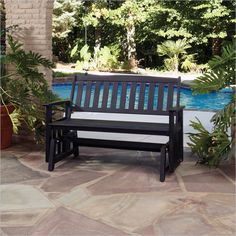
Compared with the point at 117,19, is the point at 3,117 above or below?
below

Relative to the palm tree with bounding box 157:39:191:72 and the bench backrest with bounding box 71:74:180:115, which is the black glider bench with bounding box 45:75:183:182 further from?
the palm tree with bounding box 157:39:191:72

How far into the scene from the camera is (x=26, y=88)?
14.0ft

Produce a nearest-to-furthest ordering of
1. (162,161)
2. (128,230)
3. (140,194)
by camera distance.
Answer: (128,230)
(140,194)
(162,161)

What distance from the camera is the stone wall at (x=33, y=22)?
445 cm

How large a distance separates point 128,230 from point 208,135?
163 centimetres

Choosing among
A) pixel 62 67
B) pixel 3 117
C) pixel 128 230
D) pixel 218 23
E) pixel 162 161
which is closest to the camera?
pixel 128 230

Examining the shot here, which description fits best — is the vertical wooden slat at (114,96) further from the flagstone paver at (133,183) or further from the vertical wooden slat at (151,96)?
the flagstone paver at (133,183)

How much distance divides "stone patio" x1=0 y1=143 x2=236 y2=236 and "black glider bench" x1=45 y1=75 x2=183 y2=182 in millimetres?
178

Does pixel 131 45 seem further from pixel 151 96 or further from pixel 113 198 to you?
pixel 113 198

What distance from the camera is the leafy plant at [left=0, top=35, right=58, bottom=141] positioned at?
164 inches

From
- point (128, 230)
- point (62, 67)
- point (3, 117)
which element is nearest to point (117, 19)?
point (62, 67)

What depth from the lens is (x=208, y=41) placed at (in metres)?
15.6

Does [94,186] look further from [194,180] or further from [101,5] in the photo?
[101,5]

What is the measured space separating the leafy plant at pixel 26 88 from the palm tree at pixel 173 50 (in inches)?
428
